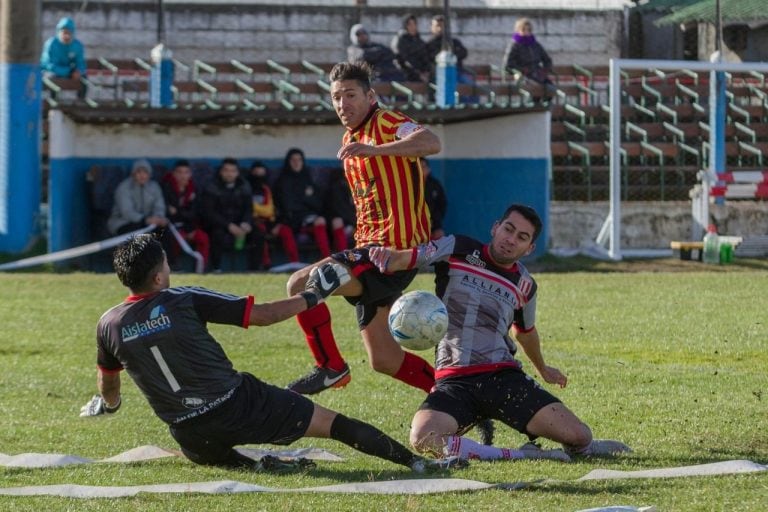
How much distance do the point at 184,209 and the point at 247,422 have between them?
12158 millimetres

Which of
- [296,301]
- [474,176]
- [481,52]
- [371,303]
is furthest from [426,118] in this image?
[296,301]

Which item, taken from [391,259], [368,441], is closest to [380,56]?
[391,259]

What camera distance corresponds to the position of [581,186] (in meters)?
21.6

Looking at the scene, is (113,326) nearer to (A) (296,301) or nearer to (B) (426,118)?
(A) (296,301)

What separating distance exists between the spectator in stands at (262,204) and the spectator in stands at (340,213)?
767 mm

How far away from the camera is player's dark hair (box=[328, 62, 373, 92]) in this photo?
7.64 meters

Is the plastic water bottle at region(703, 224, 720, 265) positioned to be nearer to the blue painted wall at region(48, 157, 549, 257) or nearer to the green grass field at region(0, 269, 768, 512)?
the blue painted wall at region(48, 157, 549, 257)

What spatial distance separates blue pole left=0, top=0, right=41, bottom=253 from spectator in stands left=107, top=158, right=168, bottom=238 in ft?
5.78

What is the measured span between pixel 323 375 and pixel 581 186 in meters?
14.3

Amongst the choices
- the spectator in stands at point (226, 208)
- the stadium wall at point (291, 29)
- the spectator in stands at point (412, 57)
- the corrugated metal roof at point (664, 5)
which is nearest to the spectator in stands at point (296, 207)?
the spectator in stands at point (226, 208)

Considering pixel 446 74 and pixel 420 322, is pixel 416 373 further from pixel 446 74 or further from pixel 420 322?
pixel 446 74

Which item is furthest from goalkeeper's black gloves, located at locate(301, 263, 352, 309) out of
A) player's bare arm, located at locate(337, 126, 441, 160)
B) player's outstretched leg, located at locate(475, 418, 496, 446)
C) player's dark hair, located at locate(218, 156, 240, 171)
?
player's dark hair, located at locate(218, 156, 240, 171)

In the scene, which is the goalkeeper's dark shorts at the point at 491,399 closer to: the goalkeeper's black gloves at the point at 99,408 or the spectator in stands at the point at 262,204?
the goalkeeper's black gloves at the point at 99,408

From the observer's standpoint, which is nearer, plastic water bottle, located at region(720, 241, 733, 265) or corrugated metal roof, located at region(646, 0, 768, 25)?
plastic water bottle, located at region(720, 241, 733, 265)
